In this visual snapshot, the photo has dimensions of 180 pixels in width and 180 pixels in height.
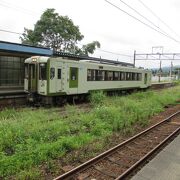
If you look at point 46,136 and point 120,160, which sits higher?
point 46,136

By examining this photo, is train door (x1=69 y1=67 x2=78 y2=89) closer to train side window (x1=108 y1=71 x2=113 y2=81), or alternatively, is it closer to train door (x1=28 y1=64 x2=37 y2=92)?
train door (x1=28 y1=64 x2=37 y2=92)

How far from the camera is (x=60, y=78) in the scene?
15.7m

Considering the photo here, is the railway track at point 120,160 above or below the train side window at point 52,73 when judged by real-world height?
below

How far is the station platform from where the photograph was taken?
5719 millimetres

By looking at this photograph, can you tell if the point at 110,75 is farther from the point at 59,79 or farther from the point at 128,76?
the point at 59,79

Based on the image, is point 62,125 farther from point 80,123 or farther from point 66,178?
point 66,178

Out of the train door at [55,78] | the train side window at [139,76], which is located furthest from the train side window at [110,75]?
the train side window at [139,76]

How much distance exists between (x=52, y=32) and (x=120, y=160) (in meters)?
38.1

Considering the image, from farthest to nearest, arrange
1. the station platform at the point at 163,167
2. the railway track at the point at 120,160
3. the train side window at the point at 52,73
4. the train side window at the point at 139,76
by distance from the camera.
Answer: the train side window at the point at 139,76 → the train side window at the point at 52,73 → the railway track at the point at 120,160 → the station platform at the point at 163,167

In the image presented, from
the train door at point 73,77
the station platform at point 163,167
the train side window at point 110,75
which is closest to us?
the station platform at point 163,167

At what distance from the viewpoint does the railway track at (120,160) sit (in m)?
5.84

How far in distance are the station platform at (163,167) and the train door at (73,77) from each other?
9723 mm

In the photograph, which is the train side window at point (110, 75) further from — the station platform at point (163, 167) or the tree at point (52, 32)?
the tree at point (52, 32)

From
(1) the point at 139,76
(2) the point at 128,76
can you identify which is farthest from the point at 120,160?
(1) the point at 139,76
